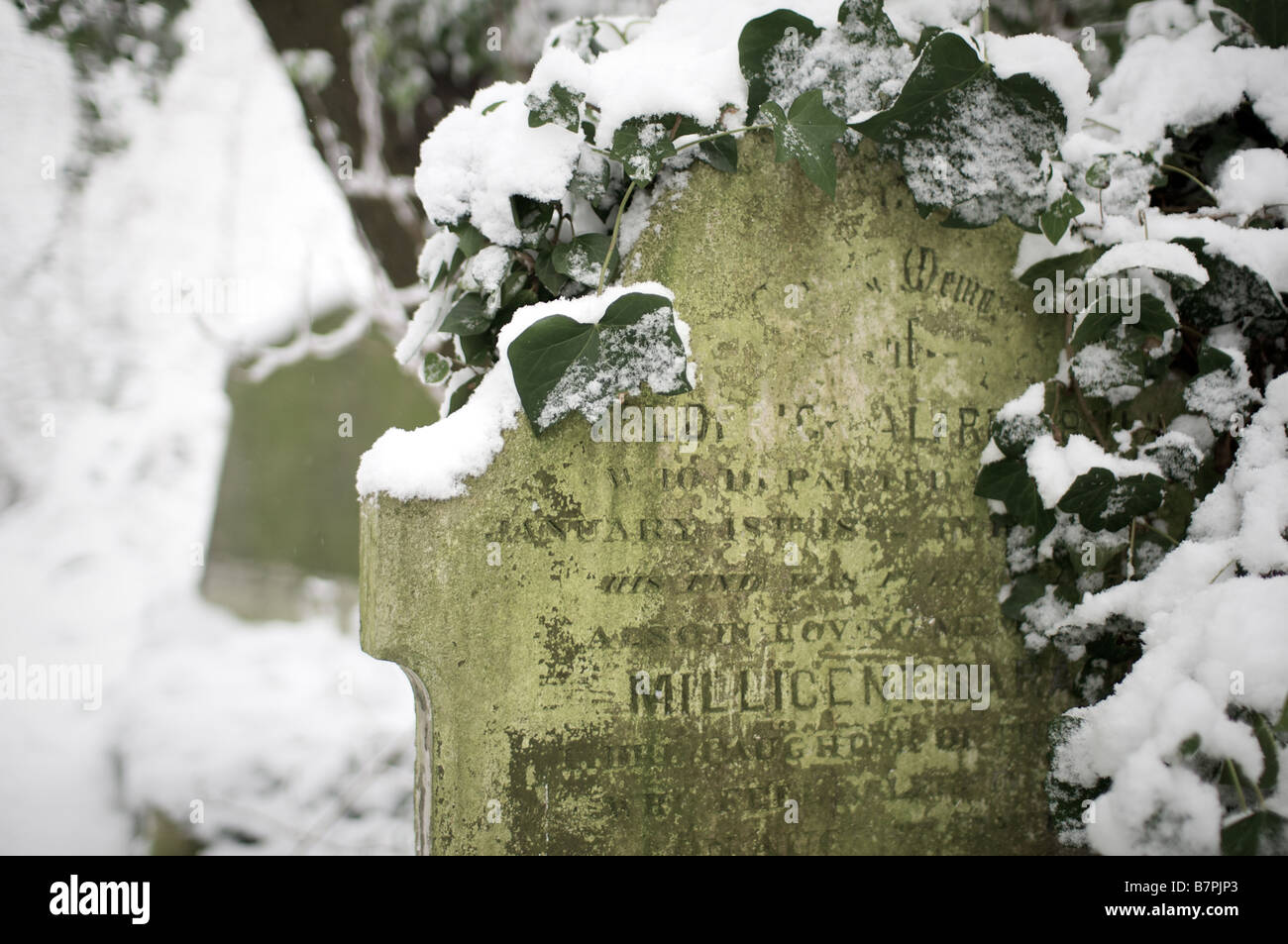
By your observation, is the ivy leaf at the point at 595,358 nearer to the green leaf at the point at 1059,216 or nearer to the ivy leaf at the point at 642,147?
the ivy leaf at the point at 642,147

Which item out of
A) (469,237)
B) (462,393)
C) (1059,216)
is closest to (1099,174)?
(1059,216)

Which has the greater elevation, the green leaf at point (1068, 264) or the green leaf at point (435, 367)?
the green leaf at point (1068, 264)

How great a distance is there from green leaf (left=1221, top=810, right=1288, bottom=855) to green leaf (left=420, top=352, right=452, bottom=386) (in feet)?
5.36

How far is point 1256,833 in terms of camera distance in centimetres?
100

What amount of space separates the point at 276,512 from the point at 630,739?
295 centimetres

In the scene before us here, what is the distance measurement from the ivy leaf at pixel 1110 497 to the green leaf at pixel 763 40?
0.92m

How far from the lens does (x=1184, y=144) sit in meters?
1.58

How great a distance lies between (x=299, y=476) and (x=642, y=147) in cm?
300

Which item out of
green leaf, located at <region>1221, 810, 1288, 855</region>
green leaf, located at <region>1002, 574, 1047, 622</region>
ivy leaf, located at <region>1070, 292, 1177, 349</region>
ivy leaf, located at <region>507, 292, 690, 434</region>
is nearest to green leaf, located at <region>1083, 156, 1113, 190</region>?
ivy leaf, located at <region>1070, 292, 1177, 349</region>

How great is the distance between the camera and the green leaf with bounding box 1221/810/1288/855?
39.3 inches

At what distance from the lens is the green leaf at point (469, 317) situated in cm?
138
